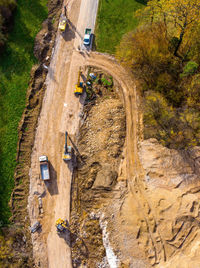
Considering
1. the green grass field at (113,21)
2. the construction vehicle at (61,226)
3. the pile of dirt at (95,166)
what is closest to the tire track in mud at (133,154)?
the pile of dirt at (95,166)

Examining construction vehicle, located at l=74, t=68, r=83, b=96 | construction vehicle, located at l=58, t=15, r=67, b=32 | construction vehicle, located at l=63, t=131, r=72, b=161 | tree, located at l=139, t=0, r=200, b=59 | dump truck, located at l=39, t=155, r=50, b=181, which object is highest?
construction vehicle, located at l=58, t=15, r=67, b=32

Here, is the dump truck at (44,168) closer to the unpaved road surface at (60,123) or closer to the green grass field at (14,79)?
the unpaved road surface at (60,123)

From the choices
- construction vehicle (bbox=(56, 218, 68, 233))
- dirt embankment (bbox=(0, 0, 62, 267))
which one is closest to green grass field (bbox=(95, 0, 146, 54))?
dirt embankment (bbox=(0, 0, 62, 267))

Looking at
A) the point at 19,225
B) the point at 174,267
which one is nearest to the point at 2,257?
the point at 19,225

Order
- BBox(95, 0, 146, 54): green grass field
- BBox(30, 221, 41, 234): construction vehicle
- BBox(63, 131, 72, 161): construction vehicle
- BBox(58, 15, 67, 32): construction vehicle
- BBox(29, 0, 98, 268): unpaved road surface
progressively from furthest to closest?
BBox(58, 15, 67, 32): construction vehicle, BBox(95, 0, 146, 54): green grass field, BBox(63, 131, 72, 161): construction vehicle, BBox(30, 221, 41, 234): construction vehicle, BBox(29, 0, 98, 268): unpaved road surface

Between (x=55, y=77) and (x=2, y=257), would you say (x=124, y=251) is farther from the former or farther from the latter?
(x=55, y=77)

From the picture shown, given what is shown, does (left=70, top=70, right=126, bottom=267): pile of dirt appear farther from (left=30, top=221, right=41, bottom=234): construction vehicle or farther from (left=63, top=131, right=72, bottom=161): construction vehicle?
(left=30, top=221, right=41, bottom=234): construction vehicle

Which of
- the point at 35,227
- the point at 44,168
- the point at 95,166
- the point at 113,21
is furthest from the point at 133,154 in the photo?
the point at 113,21
